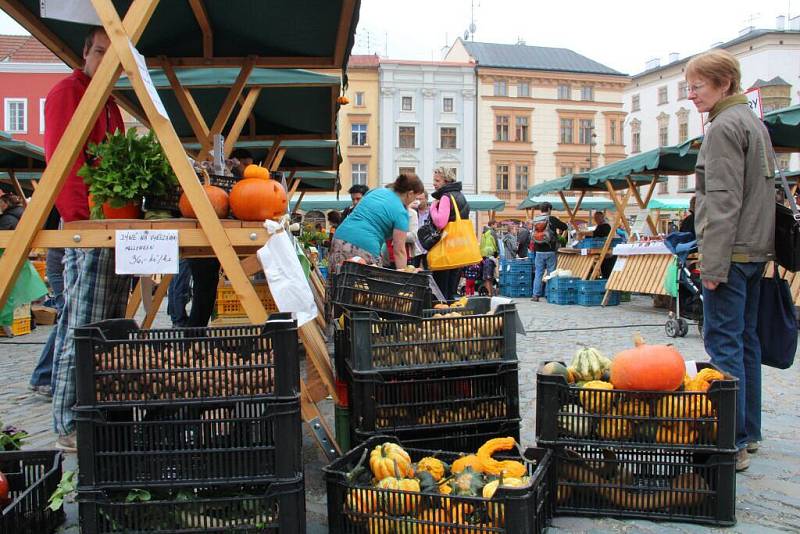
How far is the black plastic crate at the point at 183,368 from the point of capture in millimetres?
2307

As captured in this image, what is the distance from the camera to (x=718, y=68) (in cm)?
351

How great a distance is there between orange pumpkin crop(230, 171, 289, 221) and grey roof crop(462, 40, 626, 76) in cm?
5227

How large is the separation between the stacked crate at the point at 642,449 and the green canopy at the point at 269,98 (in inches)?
159

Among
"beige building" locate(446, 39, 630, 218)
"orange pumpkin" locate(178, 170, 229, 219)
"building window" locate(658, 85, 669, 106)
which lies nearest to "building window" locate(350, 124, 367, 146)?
"beige building" locate(446, 39, 630, 218)

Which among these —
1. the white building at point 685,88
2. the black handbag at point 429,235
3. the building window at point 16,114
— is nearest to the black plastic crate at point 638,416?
the black handbag at point 429,235

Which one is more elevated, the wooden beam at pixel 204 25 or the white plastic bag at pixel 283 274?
the wooden beam at pixel 204 25

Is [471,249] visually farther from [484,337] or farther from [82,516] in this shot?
[82,516]

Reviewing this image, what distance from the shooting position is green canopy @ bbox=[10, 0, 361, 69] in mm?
3920

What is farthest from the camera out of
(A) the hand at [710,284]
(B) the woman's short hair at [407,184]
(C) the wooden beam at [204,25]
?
(B) the woman's short hair at [407,184]

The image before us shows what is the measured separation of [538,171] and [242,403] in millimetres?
52312

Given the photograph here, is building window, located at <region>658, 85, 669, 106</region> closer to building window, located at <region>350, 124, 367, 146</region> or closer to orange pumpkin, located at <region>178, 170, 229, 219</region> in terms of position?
building window, located at <region>350, 124, 367, 146</region>

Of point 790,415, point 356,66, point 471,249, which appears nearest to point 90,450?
point 790,415

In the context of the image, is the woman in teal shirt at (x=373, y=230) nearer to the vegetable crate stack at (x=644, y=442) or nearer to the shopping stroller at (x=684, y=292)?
the vegetable crate stack at (x=644, y=442)

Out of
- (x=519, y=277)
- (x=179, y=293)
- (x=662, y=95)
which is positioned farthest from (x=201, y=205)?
(x=662, y=95)
